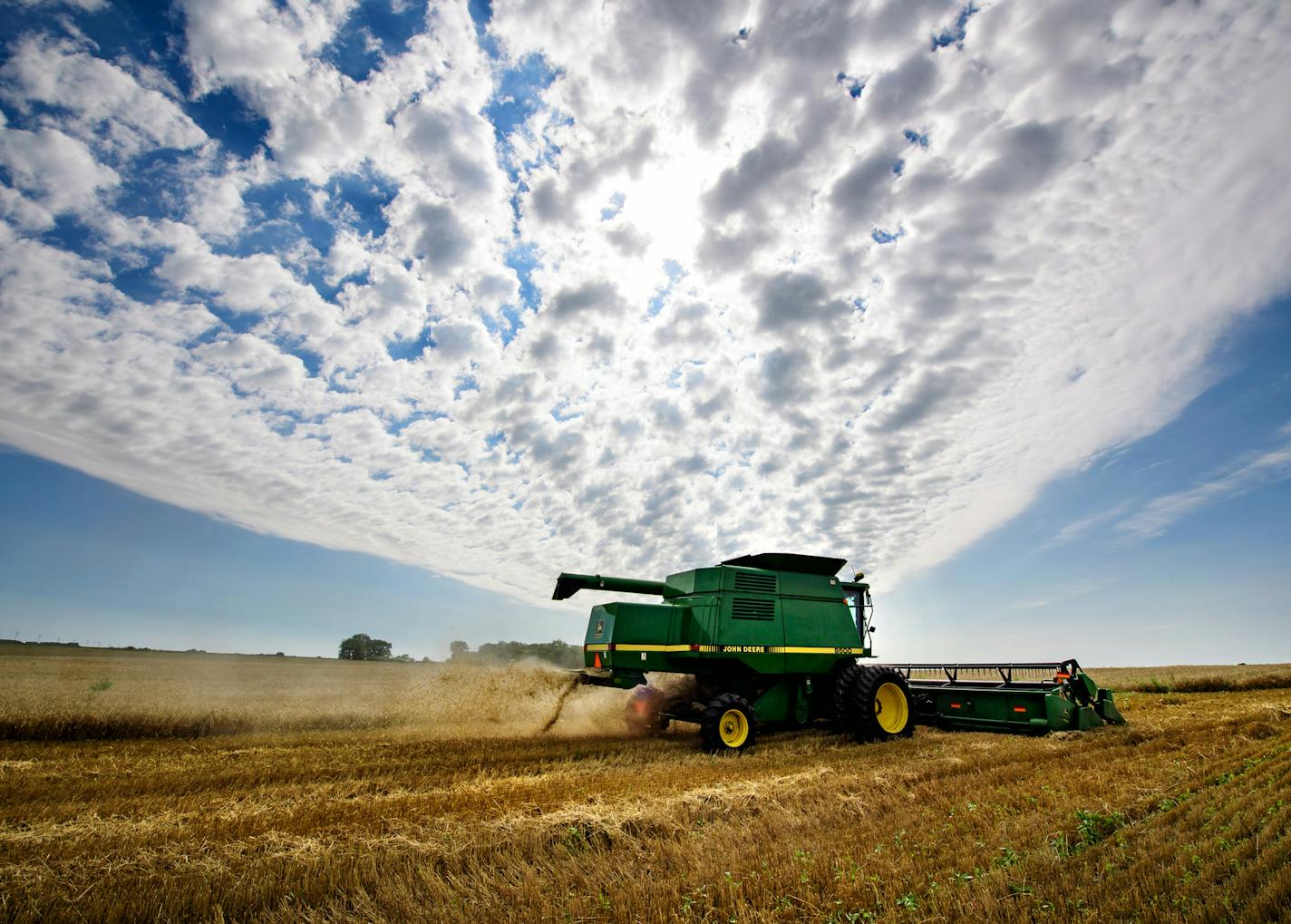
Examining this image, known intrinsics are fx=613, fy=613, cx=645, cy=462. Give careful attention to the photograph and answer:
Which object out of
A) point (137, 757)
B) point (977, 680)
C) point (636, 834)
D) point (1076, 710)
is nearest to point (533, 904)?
point (636, 834)

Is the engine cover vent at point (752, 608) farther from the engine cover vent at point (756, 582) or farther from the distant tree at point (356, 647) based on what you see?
the distant tree at point (356, 647)

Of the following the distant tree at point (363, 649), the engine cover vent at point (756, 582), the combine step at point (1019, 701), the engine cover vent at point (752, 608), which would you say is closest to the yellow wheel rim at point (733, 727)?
the engine cover vent at point (752, 608)

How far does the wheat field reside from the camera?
11.2 feet

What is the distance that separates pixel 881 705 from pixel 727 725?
3.42 m

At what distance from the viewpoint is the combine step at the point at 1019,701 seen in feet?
33.7

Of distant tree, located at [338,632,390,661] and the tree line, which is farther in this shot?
distant tree, located at [338,632,390,661]

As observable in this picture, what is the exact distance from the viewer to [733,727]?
367 inches

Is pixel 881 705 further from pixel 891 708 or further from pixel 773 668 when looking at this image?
pixel 773 668

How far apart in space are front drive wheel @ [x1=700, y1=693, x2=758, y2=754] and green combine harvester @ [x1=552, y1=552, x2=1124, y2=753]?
2 centimetres

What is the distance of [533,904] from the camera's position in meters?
3.53

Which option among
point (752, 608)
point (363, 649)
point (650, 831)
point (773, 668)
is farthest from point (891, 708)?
point (363, 649)

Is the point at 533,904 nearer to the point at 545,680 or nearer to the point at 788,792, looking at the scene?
the point at 788,792

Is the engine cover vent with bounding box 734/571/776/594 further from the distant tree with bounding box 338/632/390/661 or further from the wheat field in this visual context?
the distant tree with bounding box 338/632/390/661

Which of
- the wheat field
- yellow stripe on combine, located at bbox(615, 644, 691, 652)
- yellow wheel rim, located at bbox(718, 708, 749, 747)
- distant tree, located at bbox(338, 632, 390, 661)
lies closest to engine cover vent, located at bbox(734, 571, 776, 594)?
yellow stripe on combine, located at bbox(615, 644, 691, 652)
